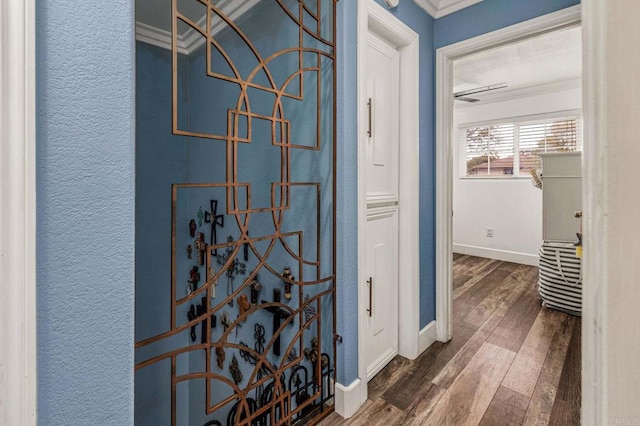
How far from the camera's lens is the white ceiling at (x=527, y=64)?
9.98 feet

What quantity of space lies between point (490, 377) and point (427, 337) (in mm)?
459

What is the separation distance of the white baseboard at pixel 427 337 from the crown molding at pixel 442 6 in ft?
7.14

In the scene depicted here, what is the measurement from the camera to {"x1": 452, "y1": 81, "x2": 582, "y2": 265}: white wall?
442cm

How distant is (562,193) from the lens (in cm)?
298

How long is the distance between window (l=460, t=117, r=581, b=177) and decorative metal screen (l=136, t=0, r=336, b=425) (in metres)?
4.07

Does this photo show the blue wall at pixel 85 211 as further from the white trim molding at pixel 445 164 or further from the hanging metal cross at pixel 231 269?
the white trim molding at pixel 445 164

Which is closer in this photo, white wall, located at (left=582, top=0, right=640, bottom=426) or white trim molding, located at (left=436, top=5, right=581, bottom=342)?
white wall, located at (left=582, top=0, right=640, bottom=426)

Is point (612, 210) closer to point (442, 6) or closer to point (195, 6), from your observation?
point (442, 6)

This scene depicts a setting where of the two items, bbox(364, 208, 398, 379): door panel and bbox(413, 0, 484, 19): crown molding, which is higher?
bbox(413, 0, 484, 19): crown molding

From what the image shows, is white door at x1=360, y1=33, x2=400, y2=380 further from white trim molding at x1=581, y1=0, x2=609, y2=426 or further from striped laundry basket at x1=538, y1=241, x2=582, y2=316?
striped laundry basket at x1=538, y1=241, x2=582, y2=316

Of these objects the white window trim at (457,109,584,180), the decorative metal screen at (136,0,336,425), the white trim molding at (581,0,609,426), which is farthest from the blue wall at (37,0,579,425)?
the white window trim at (457,109,584,180)

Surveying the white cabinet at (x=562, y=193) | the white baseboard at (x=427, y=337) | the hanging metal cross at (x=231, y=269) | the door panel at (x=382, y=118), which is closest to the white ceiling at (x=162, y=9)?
the door panel at (x=382, y=118)

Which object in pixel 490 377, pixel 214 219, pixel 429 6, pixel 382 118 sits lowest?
pixel 490 377
